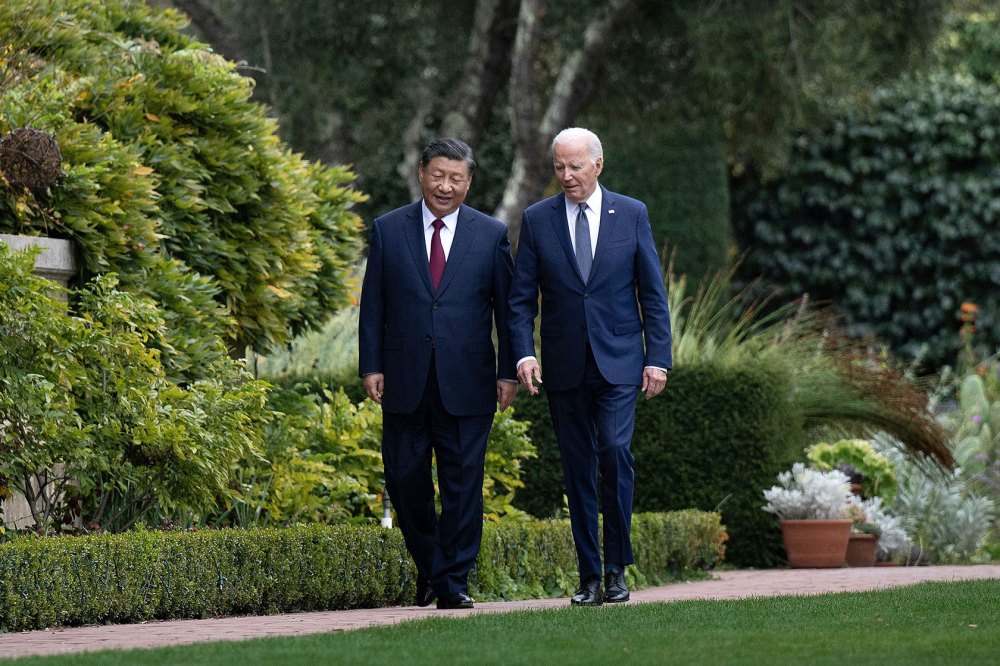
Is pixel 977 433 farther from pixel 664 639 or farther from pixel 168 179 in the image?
pixel 664 639

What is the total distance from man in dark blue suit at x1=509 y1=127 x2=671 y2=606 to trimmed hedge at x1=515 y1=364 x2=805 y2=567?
3.33 m

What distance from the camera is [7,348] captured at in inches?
235

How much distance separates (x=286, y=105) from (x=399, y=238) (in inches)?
404

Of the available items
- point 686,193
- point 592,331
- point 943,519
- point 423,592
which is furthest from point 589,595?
point 686,193

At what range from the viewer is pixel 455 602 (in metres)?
5.92

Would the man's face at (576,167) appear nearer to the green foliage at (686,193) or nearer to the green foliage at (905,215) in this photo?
the green foliage at (686,193)

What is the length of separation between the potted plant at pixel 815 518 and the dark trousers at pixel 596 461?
3377 mm

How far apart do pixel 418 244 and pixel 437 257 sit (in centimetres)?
9

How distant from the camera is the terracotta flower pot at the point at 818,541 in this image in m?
8.97

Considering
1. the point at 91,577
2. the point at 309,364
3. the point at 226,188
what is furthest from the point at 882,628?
the point at 309,364

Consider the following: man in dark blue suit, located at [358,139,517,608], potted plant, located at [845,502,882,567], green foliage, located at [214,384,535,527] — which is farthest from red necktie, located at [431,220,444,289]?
potted plant, located at [845,502,882,567]

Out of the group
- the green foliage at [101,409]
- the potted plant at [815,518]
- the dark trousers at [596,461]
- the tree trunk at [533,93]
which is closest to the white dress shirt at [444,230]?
the dark trousers at [596,461]

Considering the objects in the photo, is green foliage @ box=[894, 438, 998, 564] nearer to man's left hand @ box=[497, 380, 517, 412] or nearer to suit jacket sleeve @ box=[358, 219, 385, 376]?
man's left hand @ box=[497, 380, 517, 412]

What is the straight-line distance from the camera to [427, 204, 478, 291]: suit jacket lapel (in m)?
5.97
